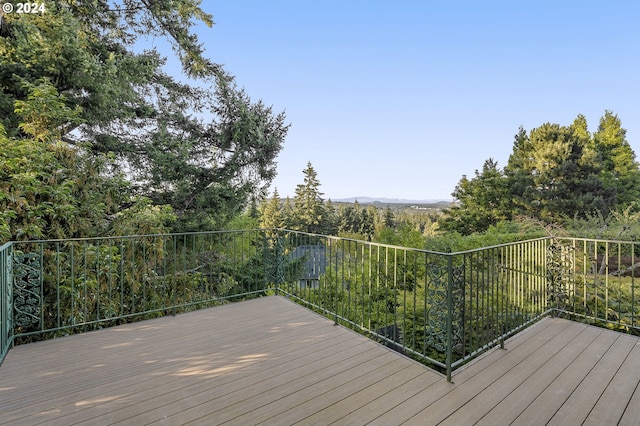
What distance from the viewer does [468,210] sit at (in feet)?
80.0

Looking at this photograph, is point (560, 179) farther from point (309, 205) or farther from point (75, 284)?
point (75, 284)


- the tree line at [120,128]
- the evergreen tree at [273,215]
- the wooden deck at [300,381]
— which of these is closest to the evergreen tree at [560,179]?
the tree line at [120,128]

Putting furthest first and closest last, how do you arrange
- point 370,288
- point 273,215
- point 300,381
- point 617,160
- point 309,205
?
point 273,215 < point 309,205 < point 617,160 < point 370,288 < point 300,381

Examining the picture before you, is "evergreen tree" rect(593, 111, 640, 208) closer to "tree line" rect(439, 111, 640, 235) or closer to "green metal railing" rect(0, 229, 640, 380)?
"tree line" rect(439, 111, 640, 235)

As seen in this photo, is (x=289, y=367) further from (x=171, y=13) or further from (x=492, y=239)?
(x=492, y=239)

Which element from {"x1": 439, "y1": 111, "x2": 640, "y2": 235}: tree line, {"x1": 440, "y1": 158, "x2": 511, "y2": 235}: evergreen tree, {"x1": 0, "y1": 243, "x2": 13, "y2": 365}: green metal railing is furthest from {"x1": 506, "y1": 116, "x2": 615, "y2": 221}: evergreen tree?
{"x1": 0, "y1": 243, "x2": 13, "y2": 365}: green metal railing

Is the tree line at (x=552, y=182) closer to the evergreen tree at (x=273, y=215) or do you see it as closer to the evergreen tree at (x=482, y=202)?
the evergreen tree at (x=482, y=202)

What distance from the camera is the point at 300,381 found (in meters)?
2.29

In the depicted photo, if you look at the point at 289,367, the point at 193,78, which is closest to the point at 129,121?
the point at 193,78

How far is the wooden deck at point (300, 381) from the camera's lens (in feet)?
6.23

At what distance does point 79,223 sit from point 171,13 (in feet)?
19.5

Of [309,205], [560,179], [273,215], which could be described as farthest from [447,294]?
[273,215]

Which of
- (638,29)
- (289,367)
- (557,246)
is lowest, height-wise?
(289,367)

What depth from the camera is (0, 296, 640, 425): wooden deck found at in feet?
6.23
